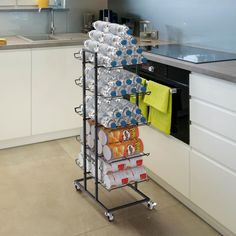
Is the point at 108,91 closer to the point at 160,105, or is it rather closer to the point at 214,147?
the point at 160,105

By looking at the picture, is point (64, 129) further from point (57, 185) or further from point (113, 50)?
point (113, 50)

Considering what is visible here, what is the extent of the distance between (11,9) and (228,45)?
6.86 feet

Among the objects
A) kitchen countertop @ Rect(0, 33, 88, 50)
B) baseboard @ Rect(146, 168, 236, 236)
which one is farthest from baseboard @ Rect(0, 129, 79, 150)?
baseboard @ Rect(146, 168, 236, 236)

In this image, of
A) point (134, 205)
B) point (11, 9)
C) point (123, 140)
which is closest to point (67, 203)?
point (134, 205)

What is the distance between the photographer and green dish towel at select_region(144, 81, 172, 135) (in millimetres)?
2754

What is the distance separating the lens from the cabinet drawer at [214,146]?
2313 millimetres

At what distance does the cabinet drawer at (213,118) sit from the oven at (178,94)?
8 cm

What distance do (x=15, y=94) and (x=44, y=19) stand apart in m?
1.00

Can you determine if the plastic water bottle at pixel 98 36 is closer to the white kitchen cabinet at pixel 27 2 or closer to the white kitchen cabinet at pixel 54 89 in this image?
the white kitchen cabinet at pixel 54 89

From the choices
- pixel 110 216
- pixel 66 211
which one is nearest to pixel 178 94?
pixel 110 216

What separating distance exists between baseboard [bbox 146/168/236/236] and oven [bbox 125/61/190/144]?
1.35 feet

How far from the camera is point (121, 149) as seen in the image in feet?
8.52

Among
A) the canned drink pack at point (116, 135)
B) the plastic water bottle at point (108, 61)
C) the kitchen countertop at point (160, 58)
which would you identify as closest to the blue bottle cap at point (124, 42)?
the plastic water bottle at point (108, 61)

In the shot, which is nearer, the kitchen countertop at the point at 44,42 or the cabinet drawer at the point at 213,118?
the cabinet drawer at the point at 213,118
